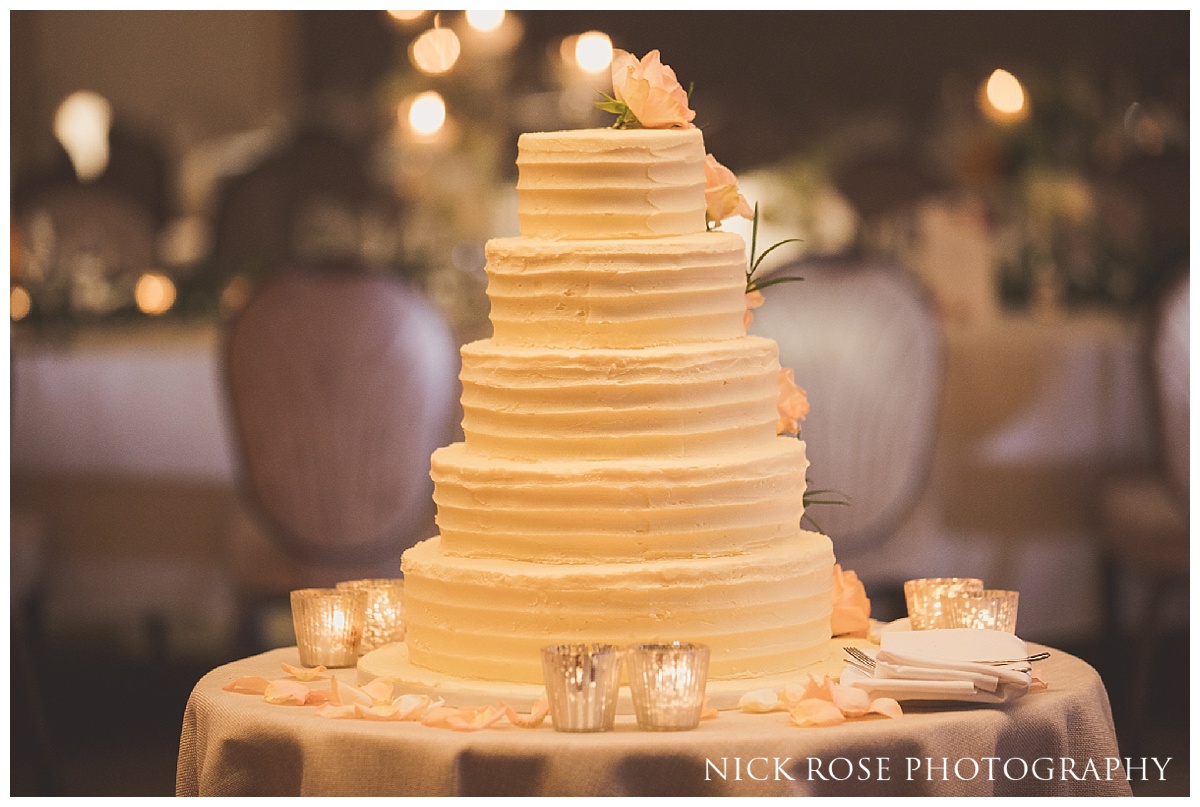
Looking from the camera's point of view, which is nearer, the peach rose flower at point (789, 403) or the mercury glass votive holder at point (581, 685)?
the mercury glass votive holder at point (581, 685)

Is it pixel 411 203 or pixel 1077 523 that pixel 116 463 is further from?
pixel 411 203

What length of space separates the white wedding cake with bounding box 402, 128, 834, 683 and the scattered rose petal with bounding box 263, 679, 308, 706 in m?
0.23

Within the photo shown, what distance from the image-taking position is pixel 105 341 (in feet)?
19.0

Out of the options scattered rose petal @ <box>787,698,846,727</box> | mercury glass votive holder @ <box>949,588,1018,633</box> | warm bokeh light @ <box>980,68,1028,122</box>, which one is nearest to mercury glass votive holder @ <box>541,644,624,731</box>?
scattered rose petal @ <box>787,698,846,727</box>

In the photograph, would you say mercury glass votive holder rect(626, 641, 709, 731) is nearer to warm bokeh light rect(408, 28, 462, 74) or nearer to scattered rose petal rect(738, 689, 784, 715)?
scattered rose petal rect(738, 689, 784, 715)

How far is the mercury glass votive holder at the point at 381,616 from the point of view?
321 cm

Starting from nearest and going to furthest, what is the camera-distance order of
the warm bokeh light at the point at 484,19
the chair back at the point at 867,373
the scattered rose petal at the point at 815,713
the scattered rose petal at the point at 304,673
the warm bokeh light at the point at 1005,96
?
the scattered rose petal at the point at 815,713, the scattered rose petal at the point at 304,673, the chair back at the point at 867,373, the warm bokeh light at the point at 1005,96, the warm bokeh light at the point at 484,19

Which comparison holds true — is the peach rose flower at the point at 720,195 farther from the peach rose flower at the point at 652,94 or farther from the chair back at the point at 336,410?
the chair back at the point at 336,410

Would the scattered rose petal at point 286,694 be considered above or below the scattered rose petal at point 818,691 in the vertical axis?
below

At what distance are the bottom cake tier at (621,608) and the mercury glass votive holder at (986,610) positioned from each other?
1.22ft

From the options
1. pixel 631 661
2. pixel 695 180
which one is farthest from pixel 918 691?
pixel 695 180

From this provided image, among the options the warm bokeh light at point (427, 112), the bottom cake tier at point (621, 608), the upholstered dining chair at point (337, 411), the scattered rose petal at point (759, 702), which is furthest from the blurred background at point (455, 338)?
the scattered rose petal at point (759, 702)

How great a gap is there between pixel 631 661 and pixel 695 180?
2.79 feet

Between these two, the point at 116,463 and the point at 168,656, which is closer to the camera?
the point at 116,463
